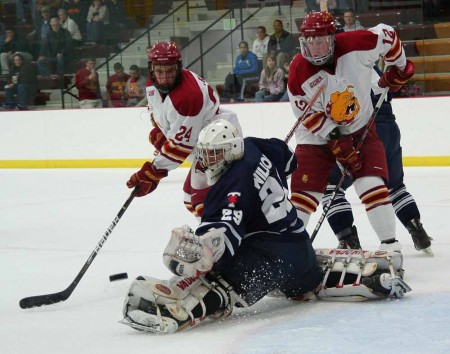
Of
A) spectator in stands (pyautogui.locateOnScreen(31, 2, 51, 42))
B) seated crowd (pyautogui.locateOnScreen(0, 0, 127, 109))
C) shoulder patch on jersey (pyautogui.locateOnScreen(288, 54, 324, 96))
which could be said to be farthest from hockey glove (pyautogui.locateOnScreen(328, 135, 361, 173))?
spectator in stands (pyautogui.locateOnScreen(31, 2, 51, 42))

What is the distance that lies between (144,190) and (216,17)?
5.51m

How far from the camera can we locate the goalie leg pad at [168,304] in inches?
116

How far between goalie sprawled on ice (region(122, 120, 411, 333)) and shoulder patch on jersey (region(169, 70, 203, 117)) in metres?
0.76

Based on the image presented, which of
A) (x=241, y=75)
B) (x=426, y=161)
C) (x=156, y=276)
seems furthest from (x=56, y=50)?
(x=156, y=276)

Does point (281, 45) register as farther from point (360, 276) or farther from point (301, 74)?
point (360, 276)

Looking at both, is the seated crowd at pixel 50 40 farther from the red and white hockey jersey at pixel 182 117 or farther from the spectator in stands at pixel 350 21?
the red and white hockey jersey at pixel 182 117

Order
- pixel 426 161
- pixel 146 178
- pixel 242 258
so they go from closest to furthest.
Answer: pixel 242 258, pixel 146 178, pixel 426 161

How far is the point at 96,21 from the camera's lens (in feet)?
31.9

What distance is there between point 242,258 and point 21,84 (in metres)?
6.97

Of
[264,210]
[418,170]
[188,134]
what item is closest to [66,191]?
[418,170]

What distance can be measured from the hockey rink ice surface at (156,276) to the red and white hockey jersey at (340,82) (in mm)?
699

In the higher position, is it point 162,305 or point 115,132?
point 162,305

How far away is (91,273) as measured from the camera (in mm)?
4109

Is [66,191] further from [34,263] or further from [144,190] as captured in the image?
[144,190]
